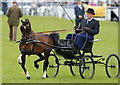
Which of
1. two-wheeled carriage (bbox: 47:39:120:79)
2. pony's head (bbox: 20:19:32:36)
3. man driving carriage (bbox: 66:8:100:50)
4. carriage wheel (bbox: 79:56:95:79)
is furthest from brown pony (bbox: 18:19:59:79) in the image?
carriage wheel (bbox: 79:56:95:79)

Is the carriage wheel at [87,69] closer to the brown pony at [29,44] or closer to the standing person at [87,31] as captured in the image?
the standing person at [87,31]

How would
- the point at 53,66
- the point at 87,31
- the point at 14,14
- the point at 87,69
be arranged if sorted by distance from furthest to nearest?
the point at 14,14 → the point at 53,66 → the point at 87,31 → the point at 87,69

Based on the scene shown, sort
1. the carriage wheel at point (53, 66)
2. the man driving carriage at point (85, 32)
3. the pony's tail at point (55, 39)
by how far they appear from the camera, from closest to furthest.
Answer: the man driving carriage at point (85, 32)
the pony's tail at point (55, 39)
the carriage wheel at point (53, 66)

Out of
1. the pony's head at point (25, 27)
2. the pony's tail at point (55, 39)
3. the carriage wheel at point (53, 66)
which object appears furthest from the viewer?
the carriage wheel at point (53, 66)

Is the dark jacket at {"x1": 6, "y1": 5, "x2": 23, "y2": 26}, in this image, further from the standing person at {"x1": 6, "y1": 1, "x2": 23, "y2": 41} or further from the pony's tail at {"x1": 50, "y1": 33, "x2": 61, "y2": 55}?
the pony's tail at {"x1": 50, "y1": 33, "x2": 61, "y2": 55}

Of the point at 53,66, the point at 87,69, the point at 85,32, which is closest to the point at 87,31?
the point at 85,32

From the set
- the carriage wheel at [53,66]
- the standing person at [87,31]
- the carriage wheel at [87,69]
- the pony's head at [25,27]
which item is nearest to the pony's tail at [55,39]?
the carriage wheel at [53,66]

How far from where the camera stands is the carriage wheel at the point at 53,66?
46.2 ft

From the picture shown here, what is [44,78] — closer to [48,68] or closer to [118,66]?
[48,68]

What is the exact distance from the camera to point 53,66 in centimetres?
1412

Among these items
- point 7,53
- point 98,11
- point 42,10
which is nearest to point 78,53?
point 7,53

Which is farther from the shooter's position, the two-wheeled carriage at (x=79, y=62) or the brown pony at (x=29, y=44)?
the two-wheeled carriage at (x=79, y=62)

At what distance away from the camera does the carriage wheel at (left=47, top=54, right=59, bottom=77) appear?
14096mm

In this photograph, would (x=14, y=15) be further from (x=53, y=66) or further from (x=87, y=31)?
(x=87, y=31)
